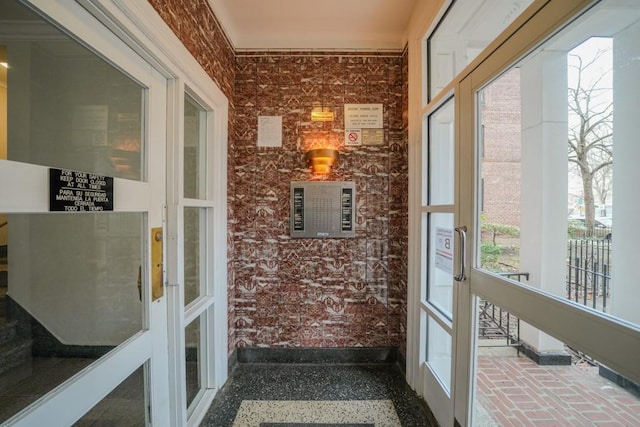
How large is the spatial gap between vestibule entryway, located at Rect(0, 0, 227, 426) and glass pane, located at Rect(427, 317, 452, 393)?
1.61 m

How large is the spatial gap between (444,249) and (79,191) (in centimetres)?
188

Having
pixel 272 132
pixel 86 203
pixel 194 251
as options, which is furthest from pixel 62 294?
pixel 272 132

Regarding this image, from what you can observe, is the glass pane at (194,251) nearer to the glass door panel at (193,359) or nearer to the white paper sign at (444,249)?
the glass door panel at (193,359)

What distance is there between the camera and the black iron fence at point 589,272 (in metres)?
0.78

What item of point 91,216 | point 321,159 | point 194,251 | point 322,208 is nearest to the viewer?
point 91,216

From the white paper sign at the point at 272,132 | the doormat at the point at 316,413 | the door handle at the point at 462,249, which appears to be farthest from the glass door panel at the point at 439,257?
the white paper sign at the point at 272,132

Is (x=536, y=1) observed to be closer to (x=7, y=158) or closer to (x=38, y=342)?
(x=7, y=158)

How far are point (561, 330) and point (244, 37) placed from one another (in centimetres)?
278

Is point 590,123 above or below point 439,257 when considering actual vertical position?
above

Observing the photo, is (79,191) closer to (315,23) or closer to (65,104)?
(65,104)

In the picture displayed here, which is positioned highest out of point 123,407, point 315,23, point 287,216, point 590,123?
point 315,23

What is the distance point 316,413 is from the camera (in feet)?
5.81

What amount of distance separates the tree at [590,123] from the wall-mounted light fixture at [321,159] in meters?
1.47

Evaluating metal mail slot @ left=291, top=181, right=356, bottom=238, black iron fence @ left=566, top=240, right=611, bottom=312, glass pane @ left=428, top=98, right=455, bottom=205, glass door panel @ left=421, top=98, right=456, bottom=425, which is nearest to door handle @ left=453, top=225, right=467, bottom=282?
glass door panel @ left=421, top=98, right=456, bottom=425
